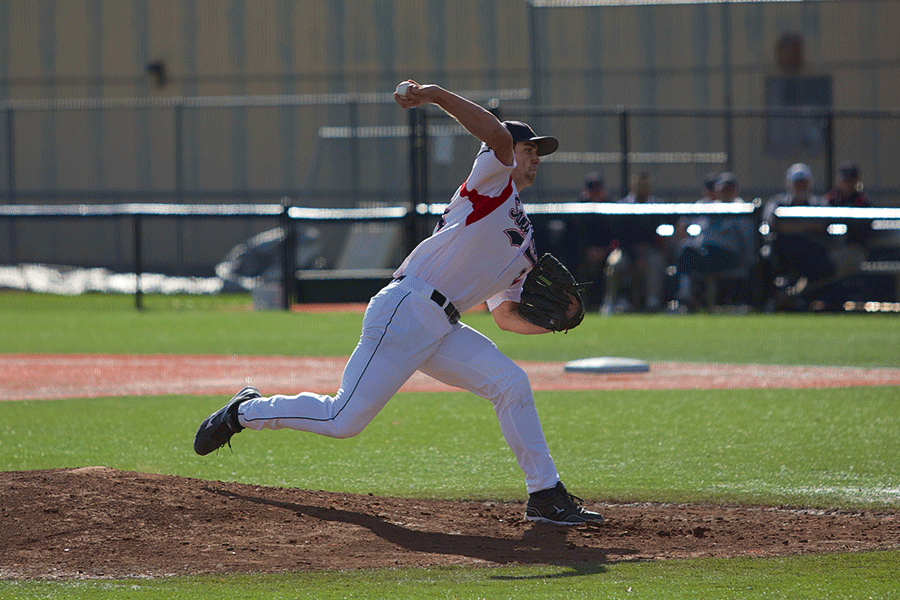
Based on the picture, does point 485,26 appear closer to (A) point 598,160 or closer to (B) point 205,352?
(A) point 598,160

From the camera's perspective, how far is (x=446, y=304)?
474cm

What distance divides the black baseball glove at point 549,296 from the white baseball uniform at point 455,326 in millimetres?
135

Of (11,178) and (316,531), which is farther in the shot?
(11,178)

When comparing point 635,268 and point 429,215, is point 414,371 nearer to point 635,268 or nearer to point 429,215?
point 635,268

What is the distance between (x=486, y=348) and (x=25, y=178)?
23411 mm

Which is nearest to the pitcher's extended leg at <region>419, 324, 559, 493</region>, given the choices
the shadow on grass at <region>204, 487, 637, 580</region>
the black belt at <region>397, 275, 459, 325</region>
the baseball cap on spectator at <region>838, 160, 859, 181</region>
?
the black belt at <region>397, 275, 459, 325</region>

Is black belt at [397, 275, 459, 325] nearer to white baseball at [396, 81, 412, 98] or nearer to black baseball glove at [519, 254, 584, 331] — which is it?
black baseball glove at [519, 254, 584, 331]

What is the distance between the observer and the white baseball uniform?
470 centimetres

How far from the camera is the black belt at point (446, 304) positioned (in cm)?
473

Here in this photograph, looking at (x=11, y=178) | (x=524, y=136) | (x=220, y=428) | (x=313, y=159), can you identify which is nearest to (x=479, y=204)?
(x=524, y=136)

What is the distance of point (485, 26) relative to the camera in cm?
2475

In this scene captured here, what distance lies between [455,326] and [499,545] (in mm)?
976

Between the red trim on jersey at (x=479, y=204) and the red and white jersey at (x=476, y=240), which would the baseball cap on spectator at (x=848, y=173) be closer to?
the red and white jersey at (x=476, y=240)

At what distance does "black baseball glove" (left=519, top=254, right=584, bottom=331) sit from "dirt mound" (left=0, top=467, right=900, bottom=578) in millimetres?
877
